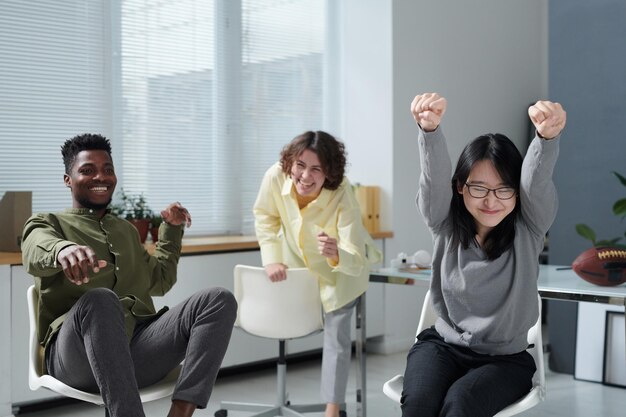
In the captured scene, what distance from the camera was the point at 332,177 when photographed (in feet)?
11.4

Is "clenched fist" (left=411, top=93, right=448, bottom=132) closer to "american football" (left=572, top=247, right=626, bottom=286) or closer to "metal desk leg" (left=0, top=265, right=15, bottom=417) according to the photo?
"american football" (left=572, top=247, right=626, bottom=286)

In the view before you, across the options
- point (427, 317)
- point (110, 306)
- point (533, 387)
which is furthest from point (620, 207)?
point (110, 306)

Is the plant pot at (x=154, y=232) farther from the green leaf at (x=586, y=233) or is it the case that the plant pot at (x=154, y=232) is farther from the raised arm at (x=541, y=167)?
the raised arm at (x=541, y=167)

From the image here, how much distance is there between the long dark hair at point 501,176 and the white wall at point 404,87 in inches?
107

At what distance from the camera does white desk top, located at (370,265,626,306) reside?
8.19 ft

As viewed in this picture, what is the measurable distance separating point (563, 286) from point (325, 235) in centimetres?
98

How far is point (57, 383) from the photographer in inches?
90.5

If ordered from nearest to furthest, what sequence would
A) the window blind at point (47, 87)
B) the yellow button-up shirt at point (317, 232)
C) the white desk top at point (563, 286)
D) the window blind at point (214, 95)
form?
the white desk top at point (563, 286), the yellow button-up shirt at point (317, 232), the window blind at point (47, 87), the window blind at point (214, 95)

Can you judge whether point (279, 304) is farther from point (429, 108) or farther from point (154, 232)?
point (429, 108)

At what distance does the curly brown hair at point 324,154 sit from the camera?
11.3 ft

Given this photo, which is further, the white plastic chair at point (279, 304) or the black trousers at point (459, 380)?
the white plastic chair at point (279, 304)

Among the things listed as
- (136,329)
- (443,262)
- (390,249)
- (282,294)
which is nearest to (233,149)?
(390,249)

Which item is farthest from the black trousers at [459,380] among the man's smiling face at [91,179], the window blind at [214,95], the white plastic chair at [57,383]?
the window blind at [214,95]

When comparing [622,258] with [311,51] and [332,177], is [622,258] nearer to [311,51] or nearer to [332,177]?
[332,177]
